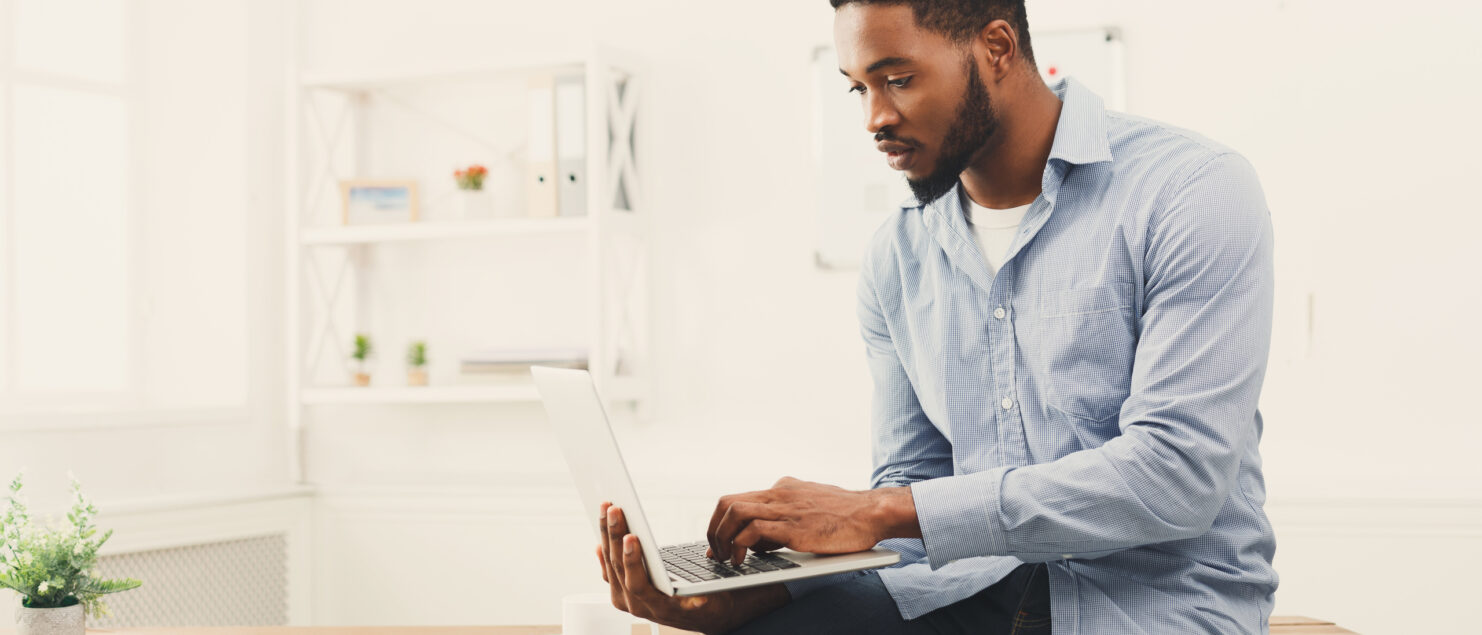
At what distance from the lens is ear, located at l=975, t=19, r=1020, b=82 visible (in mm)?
1332

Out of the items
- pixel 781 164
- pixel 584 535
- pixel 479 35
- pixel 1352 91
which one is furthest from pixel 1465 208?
pixel 479 35

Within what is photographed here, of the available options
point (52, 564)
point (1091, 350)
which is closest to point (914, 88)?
point (1091, 350)

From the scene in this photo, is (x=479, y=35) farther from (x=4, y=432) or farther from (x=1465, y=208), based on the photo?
(x=1465, y=208)

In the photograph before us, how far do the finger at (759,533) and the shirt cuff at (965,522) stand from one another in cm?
14

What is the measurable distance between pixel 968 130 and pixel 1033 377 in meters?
0.28

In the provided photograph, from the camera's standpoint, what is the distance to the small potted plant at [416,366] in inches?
111

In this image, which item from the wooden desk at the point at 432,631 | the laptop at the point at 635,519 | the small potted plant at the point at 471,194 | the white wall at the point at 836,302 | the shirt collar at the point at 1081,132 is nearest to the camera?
the laptop at the point at 635,519

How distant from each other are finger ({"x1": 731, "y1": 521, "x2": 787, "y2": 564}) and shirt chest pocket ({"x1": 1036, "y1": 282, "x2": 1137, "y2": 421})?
34 centimetres

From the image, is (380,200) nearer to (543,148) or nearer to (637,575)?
(543,148)

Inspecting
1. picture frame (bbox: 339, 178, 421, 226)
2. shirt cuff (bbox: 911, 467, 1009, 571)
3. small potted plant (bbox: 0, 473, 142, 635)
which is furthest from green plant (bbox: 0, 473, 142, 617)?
picture frame (bbox: 339, 178, 421, 226)

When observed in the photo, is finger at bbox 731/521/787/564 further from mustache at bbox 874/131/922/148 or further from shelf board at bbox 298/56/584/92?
shelf board at bbox 298/56/584/92

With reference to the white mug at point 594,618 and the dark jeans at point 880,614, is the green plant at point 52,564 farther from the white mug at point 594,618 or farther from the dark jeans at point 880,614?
the dark jeans at point 880,614

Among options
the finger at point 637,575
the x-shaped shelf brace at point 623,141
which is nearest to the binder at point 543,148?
the x-shaped shelf brace at point 623,141

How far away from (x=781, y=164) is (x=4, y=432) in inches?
66.6
